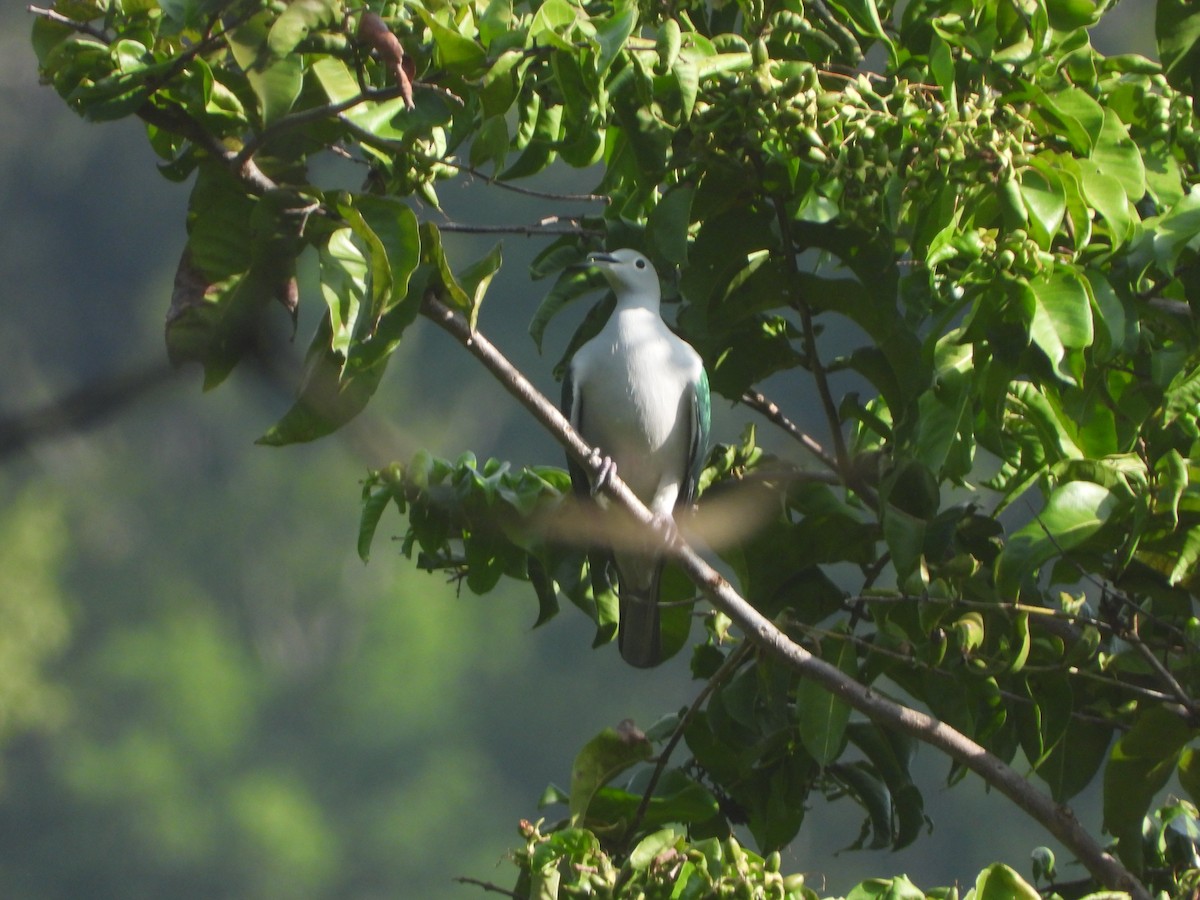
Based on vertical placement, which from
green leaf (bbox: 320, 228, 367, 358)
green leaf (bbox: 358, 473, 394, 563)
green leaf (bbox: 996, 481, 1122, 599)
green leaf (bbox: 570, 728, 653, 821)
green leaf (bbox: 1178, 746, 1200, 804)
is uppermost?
green leaf (bbox: 320, 228, 367, 358)

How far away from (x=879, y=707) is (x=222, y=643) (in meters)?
14.1

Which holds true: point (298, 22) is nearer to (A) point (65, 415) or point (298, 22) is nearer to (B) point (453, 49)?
(B) point (453, 49)

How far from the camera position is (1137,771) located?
2.68 meters

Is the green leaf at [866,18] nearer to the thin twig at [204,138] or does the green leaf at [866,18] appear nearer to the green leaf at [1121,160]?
the green leaf at [1121,160]

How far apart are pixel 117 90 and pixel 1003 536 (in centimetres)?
176

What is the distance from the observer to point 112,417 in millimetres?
2186

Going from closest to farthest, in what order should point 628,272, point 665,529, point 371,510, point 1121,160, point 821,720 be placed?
point 1121,160 → point 821,720 → point 665,529 → point 371,510 → point 628,272

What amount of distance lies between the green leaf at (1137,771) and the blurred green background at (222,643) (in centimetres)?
964

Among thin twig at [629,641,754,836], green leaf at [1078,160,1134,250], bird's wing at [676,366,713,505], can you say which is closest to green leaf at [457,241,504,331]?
thin twig at [629,641,754,836]

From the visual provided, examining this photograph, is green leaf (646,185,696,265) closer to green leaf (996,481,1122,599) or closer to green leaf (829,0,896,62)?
green leaf (829,0,896,62)

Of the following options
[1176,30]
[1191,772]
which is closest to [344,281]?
[1176,30]

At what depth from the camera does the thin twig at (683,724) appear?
2811 mm

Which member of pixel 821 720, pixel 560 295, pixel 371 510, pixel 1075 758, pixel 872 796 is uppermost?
pixel 560 295

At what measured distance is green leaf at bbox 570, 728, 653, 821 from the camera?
287 centimetres
